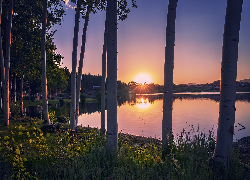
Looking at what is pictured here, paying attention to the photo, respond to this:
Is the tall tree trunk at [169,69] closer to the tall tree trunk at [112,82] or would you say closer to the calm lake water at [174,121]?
the calm lake water at [174,121]

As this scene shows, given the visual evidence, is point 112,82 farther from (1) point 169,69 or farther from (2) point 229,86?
(2) point 229,86

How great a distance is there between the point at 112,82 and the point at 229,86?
288 centimetres

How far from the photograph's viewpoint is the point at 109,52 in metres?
5.05

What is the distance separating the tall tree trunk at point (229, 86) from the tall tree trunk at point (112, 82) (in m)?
2.61

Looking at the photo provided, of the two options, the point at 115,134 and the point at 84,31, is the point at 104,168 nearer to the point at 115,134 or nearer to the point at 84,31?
the point at 115,134

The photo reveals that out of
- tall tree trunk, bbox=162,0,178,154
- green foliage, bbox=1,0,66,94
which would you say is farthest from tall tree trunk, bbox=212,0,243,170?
green foliage, bbox=1,0,66,94

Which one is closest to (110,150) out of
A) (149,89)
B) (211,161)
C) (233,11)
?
(211,161)

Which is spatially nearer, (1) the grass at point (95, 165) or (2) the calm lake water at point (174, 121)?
(1) the grass at point (95, 165)

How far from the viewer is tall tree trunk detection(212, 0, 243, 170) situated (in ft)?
14.0

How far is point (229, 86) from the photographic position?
425 cm

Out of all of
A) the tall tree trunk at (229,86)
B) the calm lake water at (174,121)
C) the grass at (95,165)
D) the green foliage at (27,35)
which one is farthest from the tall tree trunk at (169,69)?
the green foliage at (27,35)

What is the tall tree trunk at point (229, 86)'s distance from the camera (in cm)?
426

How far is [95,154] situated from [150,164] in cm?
148

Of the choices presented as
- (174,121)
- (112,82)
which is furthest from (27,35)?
(174,121)
